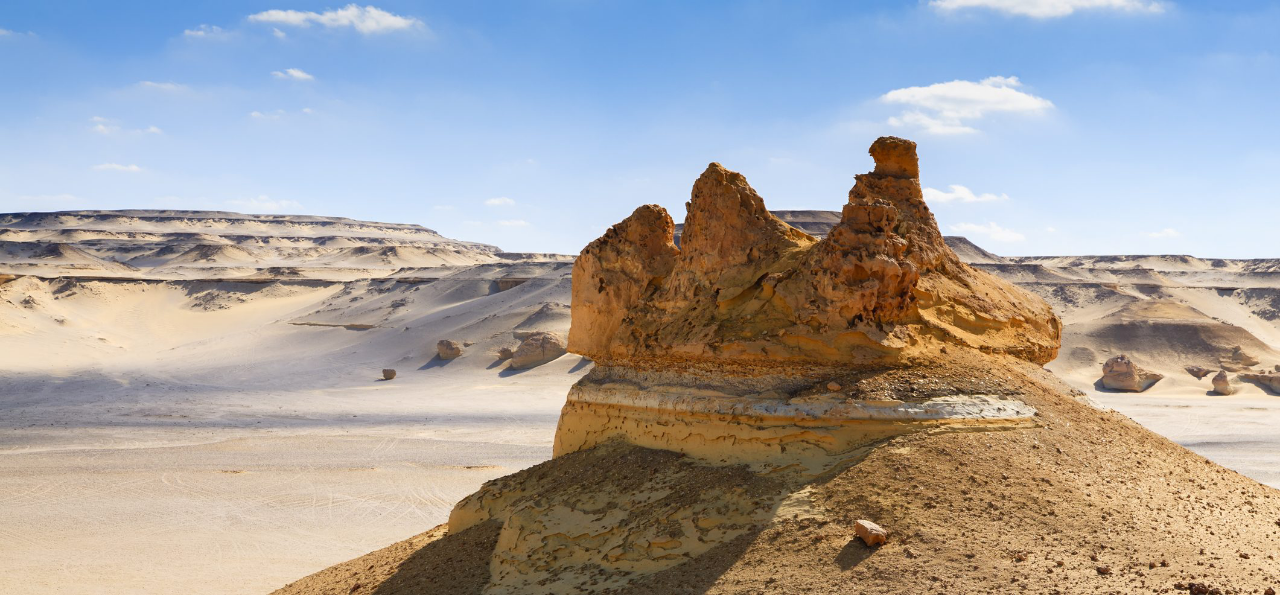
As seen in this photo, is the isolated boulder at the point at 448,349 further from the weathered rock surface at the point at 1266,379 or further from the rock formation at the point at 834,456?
the rock formation at the point at 834,456

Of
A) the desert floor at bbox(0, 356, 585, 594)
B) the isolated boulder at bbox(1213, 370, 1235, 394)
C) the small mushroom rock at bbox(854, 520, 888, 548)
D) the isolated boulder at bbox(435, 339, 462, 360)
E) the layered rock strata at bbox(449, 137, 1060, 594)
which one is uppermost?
the layered rock strata at bbox(449, 137, 1060, 594)

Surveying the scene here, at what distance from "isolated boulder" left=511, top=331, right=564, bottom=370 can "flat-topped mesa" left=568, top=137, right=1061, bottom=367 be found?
902 inches

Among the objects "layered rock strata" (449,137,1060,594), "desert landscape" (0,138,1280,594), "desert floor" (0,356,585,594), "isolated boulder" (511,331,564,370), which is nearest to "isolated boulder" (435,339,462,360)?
"desert landscape" (0,138,1280,594)

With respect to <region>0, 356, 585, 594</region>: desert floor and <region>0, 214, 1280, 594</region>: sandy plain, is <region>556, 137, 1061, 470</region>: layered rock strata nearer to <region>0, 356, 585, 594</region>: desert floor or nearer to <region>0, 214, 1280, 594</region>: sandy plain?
<region>0, 214, 1280, 594</region>: sandy plain

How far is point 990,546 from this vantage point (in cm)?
430

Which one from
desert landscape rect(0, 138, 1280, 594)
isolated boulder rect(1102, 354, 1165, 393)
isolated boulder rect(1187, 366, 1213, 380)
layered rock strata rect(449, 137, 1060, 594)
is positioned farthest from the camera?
isolated boulder rect(1187, 366, 1213, 380)

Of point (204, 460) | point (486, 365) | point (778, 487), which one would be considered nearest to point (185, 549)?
point (204, 460)

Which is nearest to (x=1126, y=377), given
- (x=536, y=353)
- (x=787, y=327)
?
(x=536, y=353)

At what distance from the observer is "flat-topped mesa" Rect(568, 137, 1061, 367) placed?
5633 mm

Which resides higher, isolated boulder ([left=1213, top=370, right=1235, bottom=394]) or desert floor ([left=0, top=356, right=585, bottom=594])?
isolated boulder ([left=1213, top=370, right=1235, bottom=394])

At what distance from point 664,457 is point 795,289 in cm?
133

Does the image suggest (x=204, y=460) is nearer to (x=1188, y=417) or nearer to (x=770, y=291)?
(x=770, y=291)

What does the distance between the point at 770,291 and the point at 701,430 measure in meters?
1.04

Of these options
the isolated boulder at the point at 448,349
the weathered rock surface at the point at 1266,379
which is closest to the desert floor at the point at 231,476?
the isolated boulder at the point at 448,349
